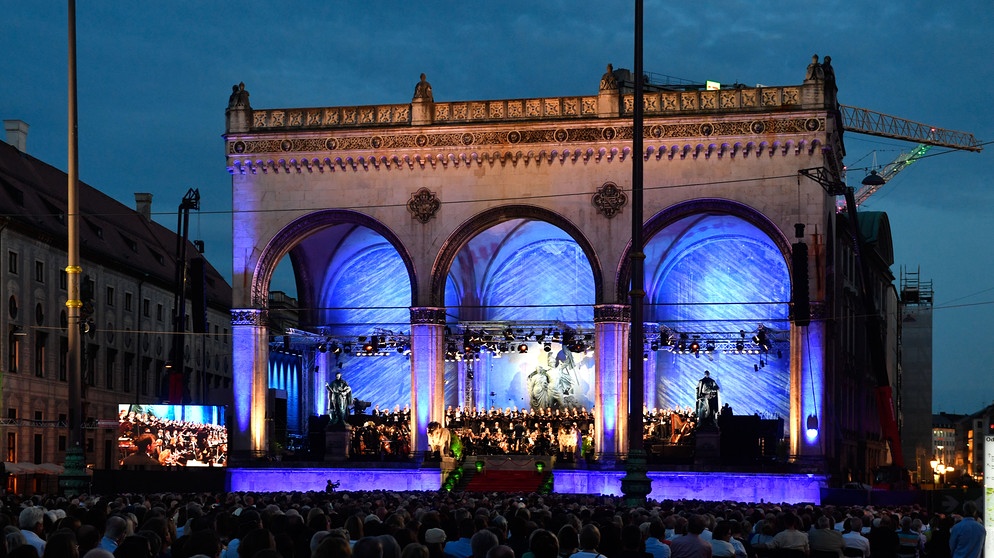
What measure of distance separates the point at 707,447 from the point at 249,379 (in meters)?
14.3

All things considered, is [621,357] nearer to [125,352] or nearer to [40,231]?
[40,231]

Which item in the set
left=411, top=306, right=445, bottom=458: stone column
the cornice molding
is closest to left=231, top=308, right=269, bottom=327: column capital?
the cornice molding

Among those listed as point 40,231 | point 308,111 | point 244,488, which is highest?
point 308,111

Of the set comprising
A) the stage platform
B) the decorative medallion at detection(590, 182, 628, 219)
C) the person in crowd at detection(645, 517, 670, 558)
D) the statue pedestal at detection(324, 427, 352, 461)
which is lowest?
the stage platform

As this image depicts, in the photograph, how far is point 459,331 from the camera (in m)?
52.3

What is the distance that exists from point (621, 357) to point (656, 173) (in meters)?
5.54

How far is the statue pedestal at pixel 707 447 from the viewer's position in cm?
4325

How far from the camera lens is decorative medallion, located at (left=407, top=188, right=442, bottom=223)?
45875mm

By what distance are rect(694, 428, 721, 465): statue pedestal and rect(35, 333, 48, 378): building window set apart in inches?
953

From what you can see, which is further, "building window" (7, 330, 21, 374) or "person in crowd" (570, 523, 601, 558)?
"building window" (7, 330, 21, 374)

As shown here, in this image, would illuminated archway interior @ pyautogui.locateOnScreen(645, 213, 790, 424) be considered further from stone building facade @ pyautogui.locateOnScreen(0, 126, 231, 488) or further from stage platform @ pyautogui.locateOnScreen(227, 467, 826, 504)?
stone building facade @ pyautogui.locateOnScreen(0, 126, 231, 488)

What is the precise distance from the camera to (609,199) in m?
44.4

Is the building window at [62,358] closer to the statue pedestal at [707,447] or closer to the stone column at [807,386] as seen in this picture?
the statue pedestal at [707,447]

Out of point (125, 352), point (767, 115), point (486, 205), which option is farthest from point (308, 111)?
point (125, 352)
